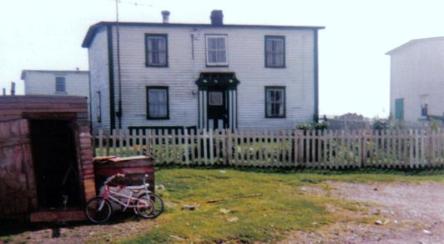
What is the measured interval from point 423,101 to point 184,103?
57.2 feet

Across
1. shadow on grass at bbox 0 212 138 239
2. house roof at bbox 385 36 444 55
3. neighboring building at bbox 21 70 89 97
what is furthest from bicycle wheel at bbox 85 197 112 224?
neighboring building at bbox 21 70 89 97

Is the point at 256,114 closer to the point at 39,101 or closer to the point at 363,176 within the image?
the point at 363,176

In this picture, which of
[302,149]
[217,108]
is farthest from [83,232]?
[217,108]

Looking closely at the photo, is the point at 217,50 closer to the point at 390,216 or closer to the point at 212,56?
the point at 212,56

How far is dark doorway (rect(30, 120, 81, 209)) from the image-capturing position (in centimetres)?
927

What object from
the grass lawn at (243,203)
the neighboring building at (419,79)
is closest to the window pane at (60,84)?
the neighboring building at (419,79)

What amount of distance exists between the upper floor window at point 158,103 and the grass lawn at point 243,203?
9935 millimetres

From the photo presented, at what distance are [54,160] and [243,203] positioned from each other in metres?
4.23

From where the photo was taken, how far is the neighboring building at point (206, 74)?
22.1 m

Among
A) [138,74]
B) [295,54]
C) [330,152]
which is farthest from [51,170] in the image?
[295,54]

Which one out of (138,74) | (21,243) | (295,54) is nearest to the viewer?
(21,243)

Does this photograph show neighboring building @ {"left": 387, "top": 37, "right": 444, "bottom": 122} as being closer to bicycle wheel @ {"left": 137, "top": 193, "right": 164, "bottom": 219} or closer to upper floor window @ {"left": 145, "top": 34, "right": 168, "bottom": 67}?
upper floor window @ {"left": 145, "top": 34, "right": 168, "bottom": 67}

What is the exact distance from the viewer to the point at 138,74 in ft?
72.7

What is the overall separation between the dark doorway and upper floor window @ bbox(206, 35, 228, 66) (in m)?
14.0
